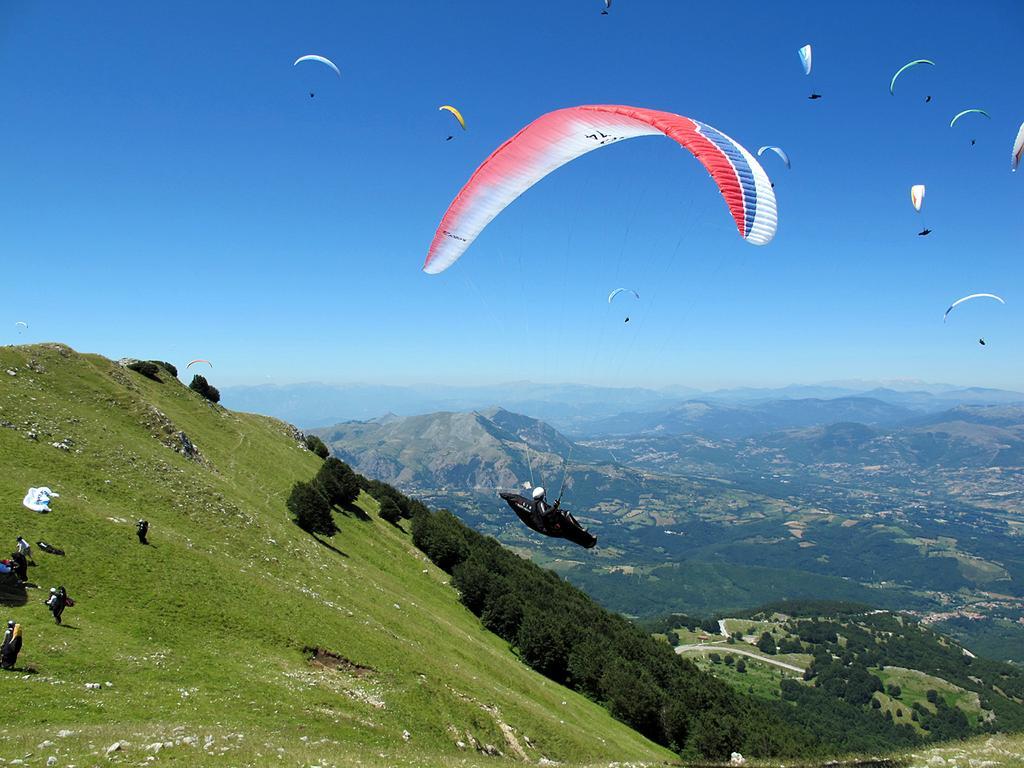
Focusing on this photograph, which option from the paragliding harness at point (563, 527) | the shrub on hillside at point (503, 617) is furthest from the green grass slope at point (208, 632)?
the paragliding harness at point (563, 527)

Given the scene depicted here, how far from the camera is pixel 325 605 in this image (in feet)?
102

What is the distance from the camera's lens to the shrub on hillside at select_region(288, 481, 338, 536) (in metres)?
46.1

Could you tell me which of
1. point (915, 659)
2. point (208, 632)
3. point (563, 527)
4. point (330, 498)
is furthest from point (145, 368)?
point (915, 659)

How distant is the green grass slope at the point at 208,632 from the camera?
1561 centimetres

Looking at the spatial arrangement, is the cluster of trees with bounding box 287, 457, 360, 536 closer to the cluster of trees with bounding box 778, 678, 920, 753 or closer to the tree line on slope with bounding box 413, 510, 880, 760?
the tree line on slope with bounding box 413, 510, 880, 760

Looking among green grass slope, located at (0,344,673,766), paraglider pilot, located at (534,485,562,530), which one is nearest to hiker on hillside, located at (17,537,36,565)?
green grass slope, located at (0,344,673,766)

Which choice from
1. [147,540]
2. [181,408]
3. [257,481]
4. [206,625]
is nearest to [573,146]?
[206,625]

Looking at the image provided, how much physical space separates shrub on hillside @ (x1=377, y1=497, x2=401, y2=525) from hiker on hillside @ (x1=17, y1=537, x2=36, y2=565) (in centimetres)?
4422

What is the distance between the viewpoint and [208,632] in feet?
77.4

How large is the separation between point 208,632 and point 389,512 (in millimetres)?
44312

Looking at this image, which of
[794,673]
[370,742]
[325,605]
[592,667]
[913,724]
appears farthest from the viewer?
[794,673]

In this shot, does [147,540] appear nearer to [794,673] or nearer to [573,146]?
[573,146]

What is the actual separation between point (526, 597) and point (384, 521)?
61.9ft

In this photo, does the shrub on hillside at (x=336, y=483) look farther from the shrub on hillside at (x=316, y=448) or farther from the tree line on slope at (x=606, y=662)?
the shrub on hillside at (x=316, y=448)
